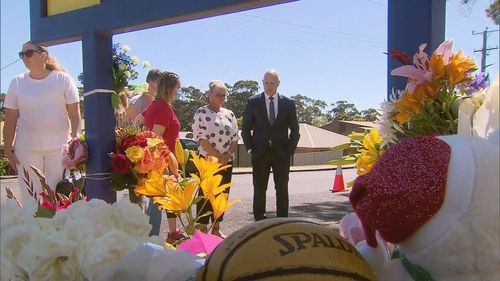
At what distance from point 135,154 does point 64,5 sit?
0.95 metres

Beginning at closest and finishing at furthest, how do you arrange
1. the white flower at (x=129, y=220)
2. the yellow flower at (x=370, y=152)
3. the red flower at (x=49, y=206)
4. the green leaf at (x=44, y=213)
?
the white flower at (x=129, y=220), the green leaf at (x=44, y=213), the red flower at (x=49, y=206), the yellow flower at (x=370, y=152)

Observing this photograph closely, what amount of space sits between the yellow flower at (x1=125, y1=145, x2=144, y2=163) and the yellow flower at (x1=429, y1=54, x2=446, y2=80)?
178 centimetres

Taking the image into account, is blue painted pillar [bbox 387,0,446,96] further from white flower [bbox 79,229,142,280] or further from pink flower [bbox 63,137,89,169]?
pink flower [bbox 63,137,89,169]

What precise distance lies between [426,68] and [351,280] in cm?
92

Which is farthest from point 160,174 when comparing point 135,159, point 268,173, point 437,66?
point 268,173

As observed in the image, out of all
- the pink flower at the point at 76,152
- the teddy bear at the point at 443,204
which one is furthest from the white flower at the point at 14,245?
the pink flower at the point at 76,152

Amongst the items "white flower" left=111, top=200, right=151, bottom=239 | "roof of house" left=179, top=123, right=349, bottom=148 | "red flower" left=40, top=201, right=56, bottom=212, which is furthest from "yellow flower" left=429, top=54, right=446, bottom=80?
"roof of house" left=179, top=123, right=349, bottom=148

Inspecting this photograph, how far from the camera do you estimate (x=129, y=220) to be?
3.64 feet

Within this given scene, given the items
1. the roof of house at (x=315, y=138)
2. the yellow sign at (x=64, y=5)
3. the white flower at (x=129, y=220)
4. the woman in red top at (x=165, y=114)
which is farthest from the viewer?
the roof of house at (x=315, y=138)

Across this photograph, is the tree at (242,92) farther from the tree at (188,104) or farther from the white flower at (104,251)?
the white flower at (104,251)

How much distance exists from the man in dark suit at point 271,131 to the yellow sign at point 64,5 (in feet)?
8.94

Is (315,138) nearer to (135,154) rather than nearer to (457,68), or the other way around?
(135,154)

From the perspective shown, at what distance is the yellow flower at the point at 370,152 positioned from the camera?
5.71 feet

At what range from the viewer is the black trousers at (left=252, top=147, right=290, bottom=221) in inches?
212
